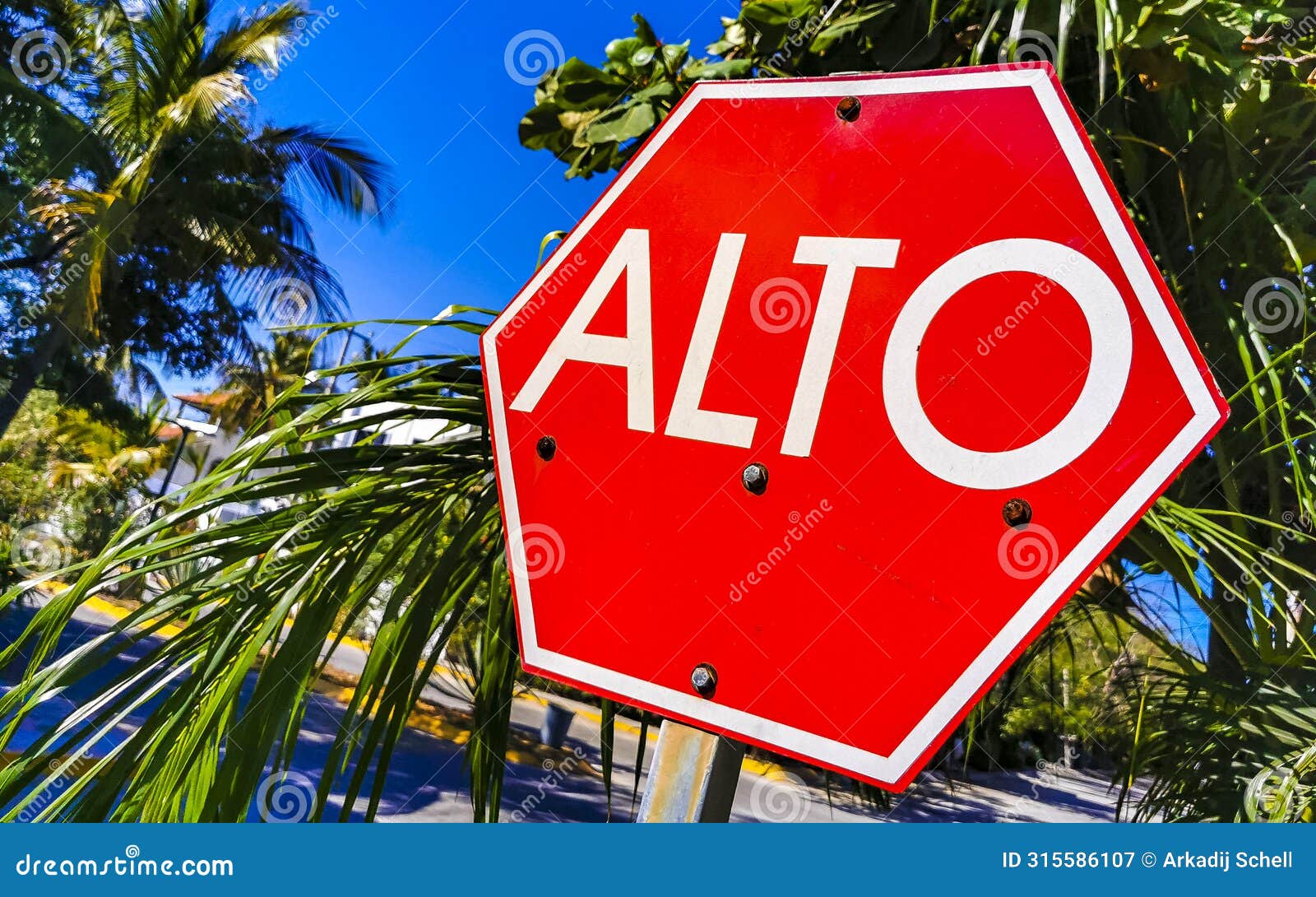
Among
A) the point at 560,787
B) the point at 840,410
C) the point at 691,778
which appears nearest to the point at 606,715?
the point at 691,778

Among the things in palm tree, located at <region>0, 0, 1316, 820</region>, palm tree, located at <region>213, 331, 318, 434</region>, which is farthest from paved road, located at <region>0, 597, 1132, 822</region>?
palm tree, located at <region>213, 331, 318, 434</region>

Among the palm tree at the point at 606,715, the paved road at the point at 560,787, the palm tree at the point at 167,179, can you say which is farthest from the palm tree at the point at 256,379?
the palm tree at the point at 606,715

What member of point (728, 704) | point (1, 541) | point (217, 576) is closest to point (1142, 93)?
point (728, 704)

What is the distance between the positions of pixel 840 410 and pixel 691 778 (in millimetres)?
216

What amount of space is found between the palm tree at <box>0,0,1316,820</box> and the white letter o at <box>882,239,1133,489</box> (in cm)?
41

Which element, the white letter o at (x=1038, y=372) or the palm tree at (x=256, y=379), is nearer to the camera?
the white letter o at (x=1038, y=372)

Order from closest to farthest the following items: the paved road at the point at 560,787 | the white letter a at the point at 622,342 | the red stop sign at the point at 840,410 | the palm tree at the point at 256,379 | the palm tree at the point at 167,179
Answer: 1. the red stop sign at the point at 840,410
2. the white letter a at the point at 622,342
3. the paved road at the point at 560,787
4. the palm tree at the point at 167,179
5. the palm tree at the point at 256,379

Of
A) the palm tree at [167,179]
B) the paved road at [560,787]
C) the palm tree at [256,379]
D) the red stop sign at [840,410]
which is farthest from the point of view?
the palm tree at [256,379]

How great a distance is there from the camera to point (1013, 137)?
1.53 ft

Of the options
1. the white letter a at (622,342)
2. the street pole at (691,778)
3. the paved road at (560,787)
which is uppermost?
the white letter a at (622,342)

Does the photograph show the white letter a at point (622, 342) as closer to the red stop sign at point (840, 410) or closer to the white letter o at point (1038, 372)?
the red stop sign at point (840, 410)

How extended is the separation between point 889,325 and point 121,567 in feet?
2.15

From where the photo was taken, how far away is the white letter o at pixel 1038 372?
16.3 inches

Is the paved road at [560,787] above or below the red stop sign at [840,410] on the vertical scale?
below
